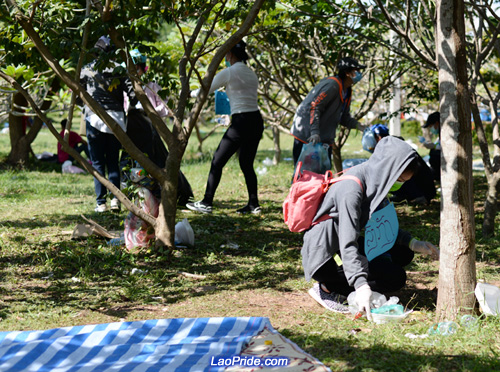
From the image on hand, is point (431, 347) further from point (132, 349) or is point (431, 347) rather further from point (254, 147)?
point (254, 147)

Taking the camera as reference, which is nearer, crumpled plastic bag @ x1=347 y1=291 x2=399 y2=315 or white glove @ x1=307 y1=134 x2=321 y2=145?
crumpled plastic bag @ x1=347 y1=291 x2=399 y2=315

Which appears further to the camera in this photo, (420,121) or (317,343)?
(420,121)

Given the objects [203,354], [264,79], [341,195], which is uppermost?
[264,79]

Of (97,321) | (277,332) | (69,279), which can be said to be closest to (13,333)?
(97,321)

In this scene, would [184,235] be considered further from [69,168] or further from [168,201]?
[69,168]

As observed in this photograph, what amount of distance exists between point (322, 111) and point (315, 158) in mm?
471

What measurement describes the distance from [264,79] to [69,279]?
210 inches

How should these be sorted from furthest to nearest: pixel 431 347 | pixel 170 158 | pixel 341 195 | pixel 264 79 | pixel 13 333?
pixel 264 79 < pixel 170 158 < pixel 341 195 < pixel 13 333 < pixel 431 347

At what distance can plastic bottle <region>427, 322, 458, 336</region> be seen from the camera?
3119 millimetres

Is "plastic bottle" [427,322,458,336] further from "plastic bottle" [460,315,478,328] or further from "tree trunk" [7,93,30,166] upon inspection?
"tree trunk" [7,93,30,166]

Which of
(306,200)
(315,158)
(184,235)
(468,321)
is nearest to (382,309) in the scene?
(468,321)

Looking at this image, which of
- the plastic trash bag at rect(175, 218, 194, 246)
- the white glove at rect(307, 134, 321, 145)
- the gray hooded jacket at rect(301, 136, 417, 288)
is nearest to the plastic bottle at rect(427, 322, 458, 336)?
the gray hooded jacket at rect(301, 136, 417, 288)

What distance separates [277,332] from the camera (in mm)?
3197

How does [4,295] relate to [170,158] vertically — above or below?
below
